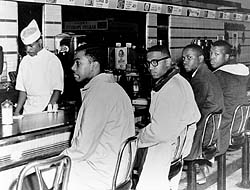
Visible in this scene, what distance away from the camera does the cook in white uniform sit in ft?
15.2

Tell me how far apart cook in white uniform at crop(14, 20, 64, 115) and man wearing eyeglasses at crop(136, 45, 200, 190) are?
199cm

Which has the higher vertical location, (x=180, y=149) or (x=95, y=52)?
(x=95, y=52)

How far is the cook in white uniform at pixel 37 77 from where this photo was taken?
15.2 ft

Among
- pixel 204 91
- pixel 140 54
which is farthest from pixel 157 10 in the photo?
pixel 204 91

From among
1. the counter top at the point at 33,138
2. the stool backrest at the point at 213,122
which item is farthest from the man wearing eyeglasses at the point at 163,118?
the counter top at the point at 33,138

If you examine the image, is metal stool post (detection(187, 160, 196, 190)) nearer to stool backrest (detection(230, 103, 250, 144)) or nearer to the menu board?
stool backrest (detection(230, 103, 250, 144))

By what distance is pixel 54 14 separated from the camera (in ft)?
19.2

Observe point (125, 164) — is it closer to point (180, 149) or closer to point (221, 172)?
point (180, 149)

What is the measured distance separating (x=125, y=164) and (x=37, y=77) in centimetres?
245

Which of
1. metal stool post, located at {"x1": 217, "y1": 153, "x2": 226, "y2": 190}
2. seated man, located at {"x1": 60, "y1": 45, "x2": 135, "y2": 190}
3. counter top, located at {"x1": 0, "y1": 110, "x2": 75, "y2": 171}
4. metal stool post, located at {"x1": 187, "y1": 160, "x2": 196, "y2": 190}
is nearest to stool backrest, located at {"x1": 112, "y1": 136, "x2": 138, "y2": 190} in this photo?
seated man, located at {"x1": 60, "y1": 45, "x2": 135, "y2": 190}

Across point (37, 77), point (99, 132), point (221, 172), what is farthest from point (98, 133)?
point (37, 77)

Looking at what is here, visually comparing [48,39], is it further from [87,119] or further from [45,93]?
[87,119]

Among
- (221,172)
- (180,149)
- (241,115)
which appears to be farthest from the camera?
(241,115)

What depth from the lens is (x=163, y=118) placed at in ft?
8.79
